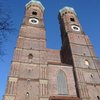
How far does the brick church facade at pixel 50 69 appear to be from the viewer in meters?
24.8

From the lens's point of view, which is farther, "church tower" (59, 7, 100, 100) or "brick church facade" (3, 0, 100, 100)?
"church tower" (59, 7, 100, 100)

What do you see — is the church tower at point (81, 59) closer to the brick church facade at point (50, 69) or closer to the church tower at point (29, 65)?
the brick church facade at point (50, 69)

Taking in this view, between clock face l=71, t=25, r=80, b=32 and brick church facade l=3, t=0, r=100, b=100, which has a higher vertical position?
clock face l=71, t=25, r=80, b=32

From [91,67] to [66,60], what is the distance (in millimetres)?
5532

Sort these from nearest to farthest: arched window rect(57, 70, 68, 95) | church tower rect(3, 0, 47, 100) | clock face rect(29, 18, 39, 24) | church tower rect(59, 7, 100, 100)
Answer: church tower rect(3, 0, 47, 100) → arched window rect(57, 70, 68, 95) → church tower rect(59, 7, 100, 100) → clock face rect(29, 18, 39, 24)

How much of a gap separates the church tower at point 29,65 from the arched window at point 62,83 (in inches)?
104

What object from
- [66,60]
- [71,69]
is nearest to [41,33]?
[66,60]

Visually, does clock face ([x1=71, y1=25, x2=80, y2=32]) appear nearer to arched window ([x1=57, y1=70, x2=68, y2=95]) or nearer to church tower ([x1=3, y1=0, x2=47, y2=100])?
church tower ([x1=3, y1=0, x2=47, y2=100])

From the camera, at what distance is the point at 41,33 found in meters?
35.2

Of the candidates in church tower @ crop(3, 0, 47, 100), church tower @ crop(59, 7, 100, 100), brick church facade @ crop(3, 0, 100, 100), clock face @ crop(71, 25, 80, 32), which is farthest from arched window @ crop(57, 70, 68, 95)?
clock face @ crop(71, 25, 80, 32)

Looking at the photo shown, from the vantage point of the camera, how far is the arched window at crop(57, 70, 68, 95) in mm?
26503

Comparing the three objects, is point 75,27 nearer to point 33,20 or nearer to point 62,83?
point 33,20

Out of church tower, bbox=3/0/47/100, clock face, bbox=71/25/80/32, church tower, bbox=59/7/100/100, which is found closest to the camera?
church tower, bbox=3/0/47/100

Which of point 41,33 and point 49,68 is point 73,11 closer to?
point 41,33
